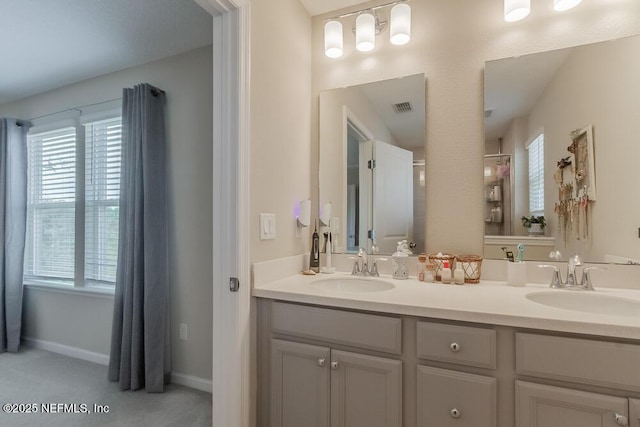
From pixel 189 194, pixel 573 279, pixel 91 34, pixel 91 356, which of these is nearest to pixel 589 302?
pixel 573 279

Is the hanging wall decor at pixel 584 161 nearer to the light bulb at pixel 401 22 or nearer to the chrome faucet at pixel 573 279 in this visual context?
the chrome faucet at pixel 573 279

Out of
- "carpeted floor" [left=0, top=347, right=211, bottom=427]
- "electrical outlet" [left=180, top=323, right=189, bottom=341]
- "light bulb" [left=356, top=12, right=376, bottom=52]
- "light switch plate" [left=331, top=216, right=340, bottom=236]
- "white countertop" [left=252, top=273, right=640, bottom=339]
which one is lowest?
"carpeted floor" [left=0, top=347, right=211, bottom=427]

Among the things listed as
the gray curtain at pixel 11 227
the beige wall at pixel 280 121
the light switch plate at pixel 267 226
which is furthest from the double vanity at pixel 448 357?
the gray curtain at pixel 11 227

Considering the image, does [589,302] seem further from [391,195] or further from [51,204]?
[51,204]

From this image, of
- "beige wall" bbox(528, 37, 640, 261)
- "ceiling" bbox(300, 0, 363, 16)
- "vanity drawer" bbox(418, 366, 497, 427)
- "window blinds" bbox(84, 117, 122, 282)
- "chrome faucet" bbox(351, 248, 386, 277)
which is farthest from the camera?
"window blinds" bbox(84, 117, 122, 282)

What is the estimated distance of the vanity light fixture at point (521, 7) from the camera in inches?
58.2

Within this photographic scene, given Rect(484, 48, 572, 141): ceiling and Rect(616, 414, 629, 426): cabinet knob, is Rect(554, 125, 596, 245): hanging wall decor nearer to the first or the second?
Rect(484, 48, 572, 141): ceiling

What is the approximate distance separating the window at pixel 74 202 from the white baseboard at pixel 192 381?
1.00 meters

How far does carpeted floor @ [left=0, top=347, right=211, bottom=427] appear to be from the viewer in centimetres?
190

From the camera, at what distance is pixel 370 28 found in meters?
1.79

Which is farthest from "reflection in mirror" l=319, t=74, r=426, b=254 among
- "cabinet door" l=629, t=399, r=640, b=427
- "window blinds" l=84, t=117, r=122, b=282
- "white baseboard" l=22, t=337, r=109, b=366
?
"white baseboard" l=22, t=337, r=109, b=366

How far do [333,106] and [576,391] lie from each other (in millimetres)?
1717

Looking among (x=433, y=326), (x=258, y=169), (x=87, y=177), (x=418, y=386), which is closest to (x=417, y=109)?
(x=258, y=169)

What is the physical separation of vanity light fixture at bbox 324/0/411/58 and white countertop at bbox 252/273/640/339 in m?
1.30
